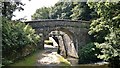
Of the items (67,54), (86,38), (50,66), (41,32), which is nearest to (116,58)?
(50,66)

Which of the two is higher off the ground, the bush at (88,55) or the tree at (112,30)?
the tree at (112,30)

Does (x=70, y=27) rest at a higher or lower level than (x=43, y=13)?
lower

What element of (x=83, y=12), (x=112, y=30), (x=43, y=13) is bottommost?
(x=112, y=30)

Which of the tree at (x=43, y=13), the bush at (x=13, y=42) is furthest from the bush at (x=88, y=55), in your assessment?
the tree at (x=43, y=13)

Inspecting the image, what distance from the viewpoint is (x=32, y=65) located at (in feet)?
41.4

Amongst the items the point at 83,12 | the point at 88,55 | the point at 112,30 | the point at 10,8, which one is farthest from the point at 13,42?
the point at 83,12

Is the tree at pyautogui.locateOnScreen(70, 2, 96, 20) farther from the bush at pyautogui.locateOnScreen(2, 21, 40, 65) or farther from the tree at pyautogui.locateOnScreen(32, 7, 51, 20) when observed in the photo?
the tree at pyautogui.locateOnScreen(32, 7, 51, 20)

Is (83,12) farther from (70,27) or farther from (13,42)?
(13,42)

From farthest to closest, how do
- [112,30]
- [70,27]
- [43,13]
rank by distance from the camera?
[43,13]
[70,27]
[112,30]

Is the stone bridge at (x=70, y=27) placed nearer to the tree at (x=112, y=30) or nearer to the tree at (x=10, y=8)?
the tree at (x=112, y=30)

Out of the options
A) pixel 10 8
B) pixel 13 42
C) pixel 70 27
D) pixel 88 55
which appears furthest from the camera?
pixel 70 27

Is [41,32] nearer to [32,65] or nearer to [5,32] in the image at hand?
[32,65]

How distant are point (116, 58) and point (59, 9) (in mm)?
28312

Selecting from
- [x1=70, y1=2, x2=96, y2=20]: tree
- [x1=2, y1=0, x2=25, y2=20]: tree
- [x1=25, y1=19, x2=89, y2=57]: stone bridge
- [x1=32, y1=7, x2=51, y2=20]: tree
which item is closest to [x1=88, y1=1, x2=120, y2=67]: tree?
[x1=2, y1=0, x2=25, y2=20]: tree
